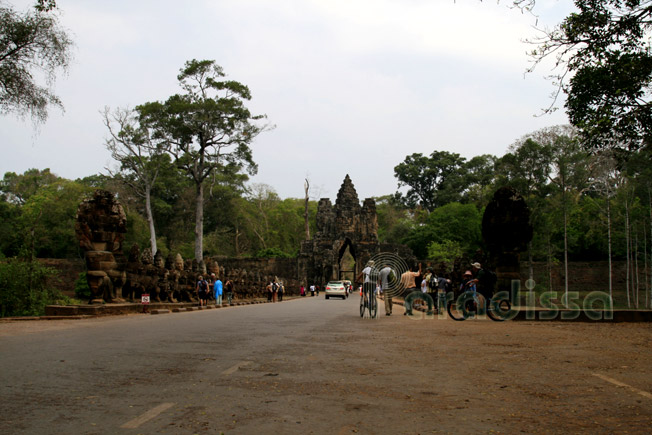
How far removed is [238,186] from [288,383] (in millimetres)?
71733

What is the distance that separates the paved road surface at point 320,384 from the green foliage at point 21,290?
350 inches

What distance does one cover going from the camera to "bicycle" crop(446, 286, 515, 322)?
14.5m

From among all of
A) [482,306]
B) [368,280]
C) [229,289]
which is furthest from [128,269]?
[482,306]

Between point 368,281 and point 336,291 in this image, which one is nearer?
point 368,281

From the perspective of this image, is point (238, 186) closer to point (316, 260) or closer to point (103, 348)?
point (316, 260)

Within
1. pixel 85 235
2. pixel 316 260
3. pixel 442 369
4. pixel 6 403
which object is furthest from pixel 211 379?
pixel 316 260

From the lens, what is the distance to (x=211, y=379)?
591 centimetres

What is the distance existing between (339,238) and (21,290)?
51.1m

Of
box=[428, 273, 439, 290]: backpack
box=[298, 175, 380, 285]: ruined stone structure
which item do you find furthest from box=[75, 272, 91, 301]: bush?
box=[298, 175, 380, 285]: ruined stone structure

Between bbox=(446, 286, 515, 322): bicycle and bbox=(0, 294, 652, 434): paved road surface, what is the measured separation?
4.23 meters

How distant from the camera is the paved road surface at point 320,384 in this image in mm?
4285

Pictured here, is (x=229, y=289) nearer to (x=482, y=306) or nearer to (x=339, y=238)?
(x=482, y=306)

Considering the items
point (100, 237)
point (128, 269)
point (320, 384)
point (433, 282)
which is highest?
point (100, 237)

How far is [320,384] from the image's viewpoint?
578 cm
